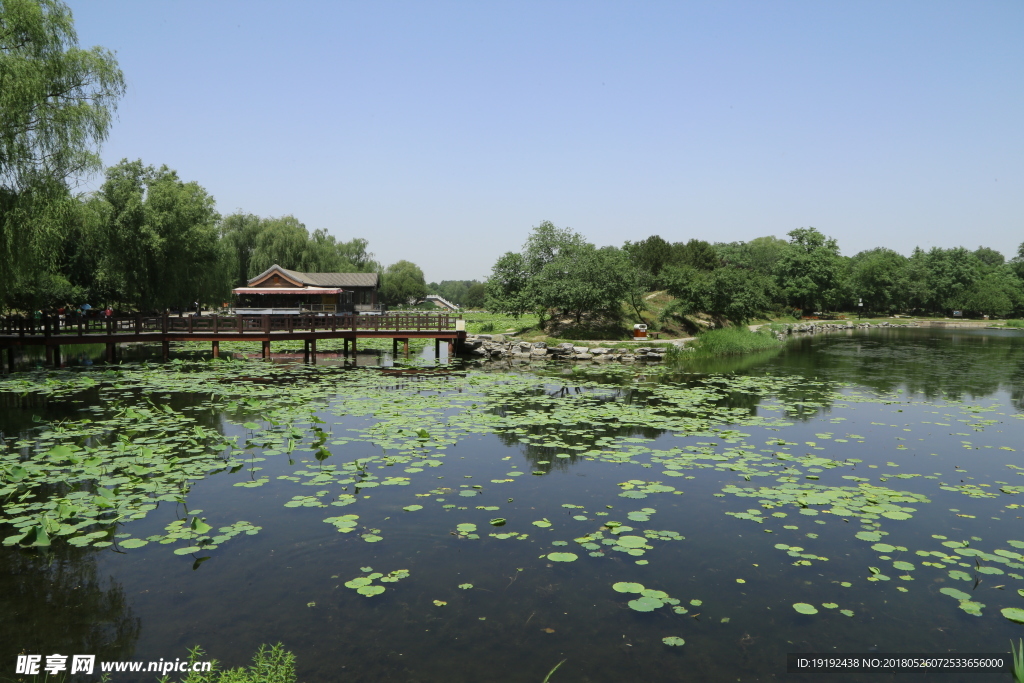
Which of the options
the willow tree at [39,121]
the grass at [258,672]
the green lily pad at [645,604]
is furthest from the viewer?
the willow tree at [39,121]

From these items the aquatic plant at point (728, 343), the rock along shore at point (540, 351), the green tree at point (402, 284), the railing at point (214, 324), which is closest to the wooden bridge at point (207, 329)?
the railing at point (214, 324)

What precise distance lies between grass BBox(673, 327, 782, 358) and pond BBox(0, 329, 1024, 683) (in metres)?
18.3

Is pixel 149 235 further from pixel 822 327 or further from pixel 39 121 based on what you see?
pixel 822 327

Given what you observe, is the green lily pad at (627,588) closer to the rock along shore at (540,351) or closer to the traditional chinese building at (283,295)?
the rock along shore at (540,351)

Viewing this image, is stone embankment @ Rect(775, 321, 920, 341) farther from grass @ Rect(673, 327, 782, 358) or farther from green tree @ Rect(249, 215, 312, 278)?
green tree @ Rect(249, 215, 312, 278)

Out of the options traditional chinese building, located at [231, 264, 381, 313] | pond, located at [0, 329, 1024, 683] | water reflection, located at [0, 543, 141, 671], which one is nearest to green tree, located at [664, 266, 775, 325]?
traditional chinese building, located at [231, 264, 381, 313]

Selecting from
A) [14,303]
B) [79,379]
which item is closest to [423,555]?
[79,379]

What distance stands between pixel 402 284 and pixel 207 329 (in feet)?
299

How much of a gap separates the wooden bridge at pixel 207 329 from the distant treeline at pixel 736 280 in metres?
6.38

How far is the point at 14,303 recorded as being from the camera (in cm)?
3409

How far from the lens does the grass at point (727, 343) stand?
113 ft

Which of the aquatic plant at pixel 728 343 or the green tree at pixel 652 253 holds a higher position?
the green tree at pixel 652 253

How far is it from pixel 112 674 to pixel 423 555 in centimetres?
315

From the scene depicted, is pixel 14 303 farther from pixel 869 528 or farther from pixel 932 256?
pixel 932 256
